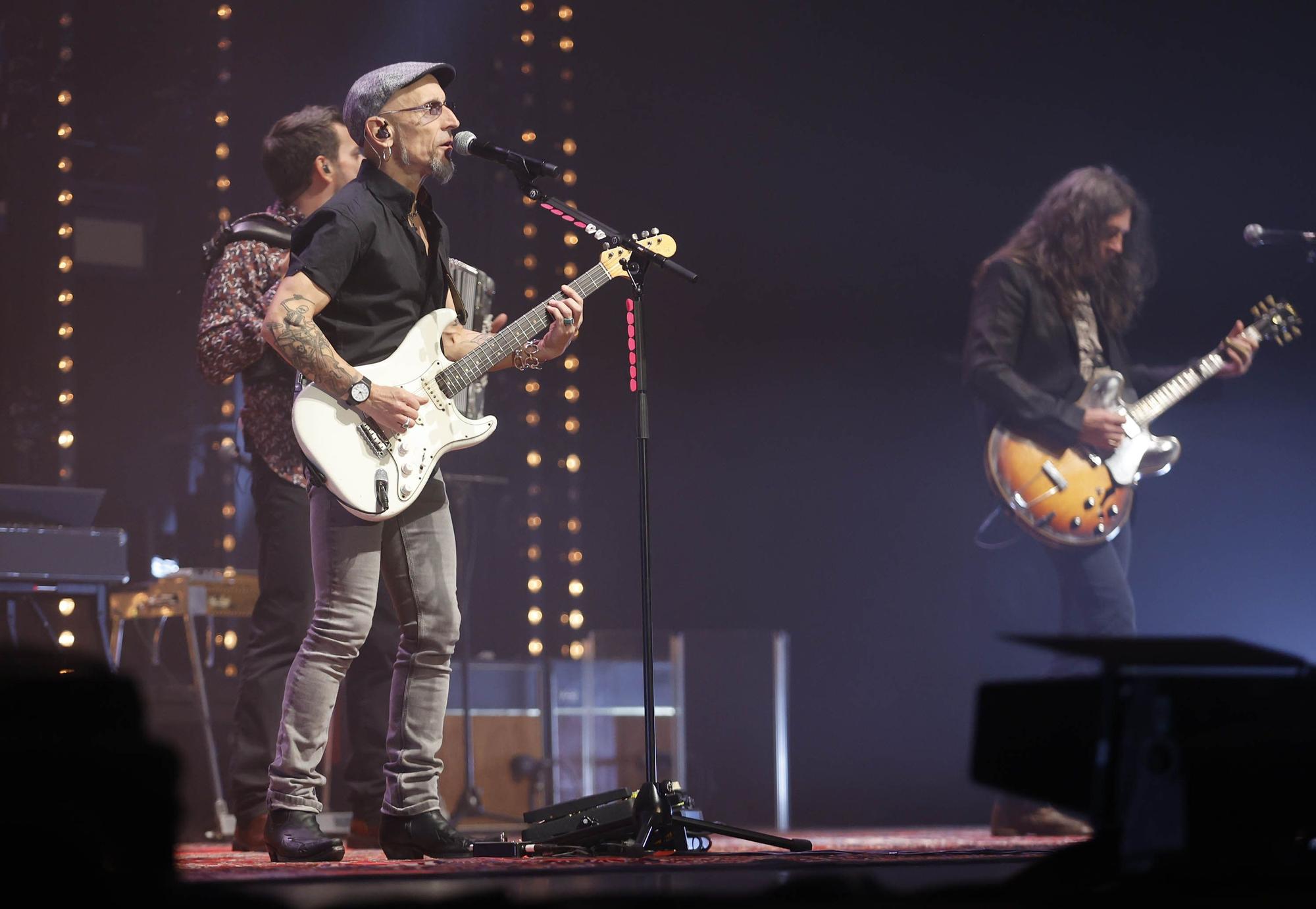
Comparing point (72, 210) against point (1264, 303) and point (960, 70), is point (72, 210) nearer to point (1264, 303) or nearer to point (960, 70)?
point (960, 70)

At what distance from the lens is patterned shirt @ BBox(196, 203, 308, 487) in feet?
12.1

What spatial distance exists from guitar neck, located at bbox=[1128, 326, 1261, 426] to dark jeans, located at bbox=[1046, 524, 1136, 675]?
0.52m

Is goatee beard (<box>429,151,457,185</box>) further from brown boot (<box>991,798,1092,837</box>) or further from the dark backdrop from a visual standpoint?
brown boot (<box>991,798,1092,837</box>)

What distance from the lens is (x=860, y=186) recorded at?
19.2ft

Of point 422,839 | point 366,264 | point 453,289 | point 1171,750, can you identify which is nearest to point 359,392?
point 366,264

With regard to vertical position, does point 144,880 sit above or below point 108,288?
below

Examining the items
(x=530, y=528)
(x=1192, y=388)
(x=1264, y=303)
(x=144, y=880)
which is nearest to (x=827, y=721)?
(x=530, y=528)

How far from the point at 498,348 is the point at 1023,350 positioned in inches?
87.9

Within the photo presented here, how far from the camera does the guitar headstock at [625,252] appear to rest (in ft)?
10.7

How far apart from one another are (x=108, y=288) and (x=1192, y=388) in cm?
391

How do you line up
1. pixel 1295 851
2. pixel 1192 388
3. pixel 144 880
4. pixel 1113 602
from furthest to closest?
pixel 1192 388 < pixel 1113 602 < pixel 1295 851 < pixel 144 880

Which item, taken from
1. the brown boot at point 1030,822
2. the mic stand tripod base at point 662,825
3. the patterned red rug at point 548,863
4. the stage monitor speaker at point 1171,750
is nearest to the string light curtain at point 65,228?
the patterned red rug at point 548,863

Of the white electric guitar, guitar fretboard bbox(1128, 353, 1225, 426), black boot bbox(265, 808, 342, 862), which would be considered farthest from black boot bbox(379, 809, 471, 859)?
guitar fretboard bbox(1128, 353, 1225, 426)

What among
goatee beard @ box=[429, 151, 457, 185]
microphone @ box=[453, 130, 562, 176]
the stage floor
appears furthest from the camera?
goatee beard @ box=[429, 151, 457, 185]
